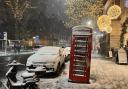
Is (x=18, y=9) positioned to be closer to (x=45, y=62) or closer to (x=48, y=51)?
(x=48, y=51)

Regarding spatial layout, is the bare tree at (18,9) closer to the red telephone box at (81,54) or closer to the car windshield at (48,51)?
the car windshield at (48,51)

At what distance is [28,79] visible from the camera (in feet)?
31.8

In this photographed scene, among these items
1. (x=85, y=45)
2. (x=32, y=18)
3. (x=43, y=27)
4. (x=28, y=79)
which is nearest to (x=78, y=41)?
(x=85, y=45)

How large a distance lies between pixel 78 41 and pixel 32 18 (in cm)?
4517

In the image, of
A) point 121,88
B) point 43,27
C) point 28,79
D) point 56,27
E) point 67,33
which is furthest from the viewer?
point 67,33

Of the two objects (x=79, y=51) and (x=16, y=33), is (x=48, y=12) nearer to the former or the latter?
(x=16, y=33)

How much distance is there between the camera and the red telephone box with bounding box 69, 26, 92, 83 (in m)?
15.0

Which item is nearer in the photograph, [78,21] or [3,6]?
[78,21]

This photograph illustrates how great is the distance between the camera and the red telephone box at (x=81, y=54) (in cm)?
1500

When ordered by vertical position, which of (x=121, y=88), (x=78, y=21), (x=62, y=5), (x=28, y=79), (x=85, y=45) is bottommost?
(x=121, y=88)

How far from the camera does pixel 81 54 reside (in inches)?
597

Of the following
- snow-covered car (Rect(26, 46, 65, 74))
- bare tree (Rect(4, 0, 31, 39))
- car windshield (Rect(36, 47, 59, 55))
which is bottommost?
snow-covered car (Rect(26, 46, 65, 74))

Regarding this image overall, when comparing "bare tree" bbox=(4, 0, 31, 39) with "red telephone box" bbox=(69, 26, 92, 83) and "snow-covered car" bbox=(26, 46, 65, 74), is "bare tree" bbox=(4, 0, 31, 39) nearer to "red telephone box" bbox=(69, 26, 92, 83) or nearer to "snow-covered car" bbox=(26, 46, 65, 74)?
"snow-covered car" bbox=(26, 46, 65, 74)

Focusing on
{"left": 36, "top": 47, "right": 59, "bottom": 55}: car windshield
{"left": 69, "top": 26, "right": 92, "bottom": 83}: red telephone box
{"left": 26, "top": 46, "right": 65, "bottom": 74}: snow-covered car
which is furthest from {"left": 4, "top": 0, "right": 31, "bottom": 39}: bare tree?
{"left": 69, "top": 26, "right": 92, "bottom": 83}: red telephone box
